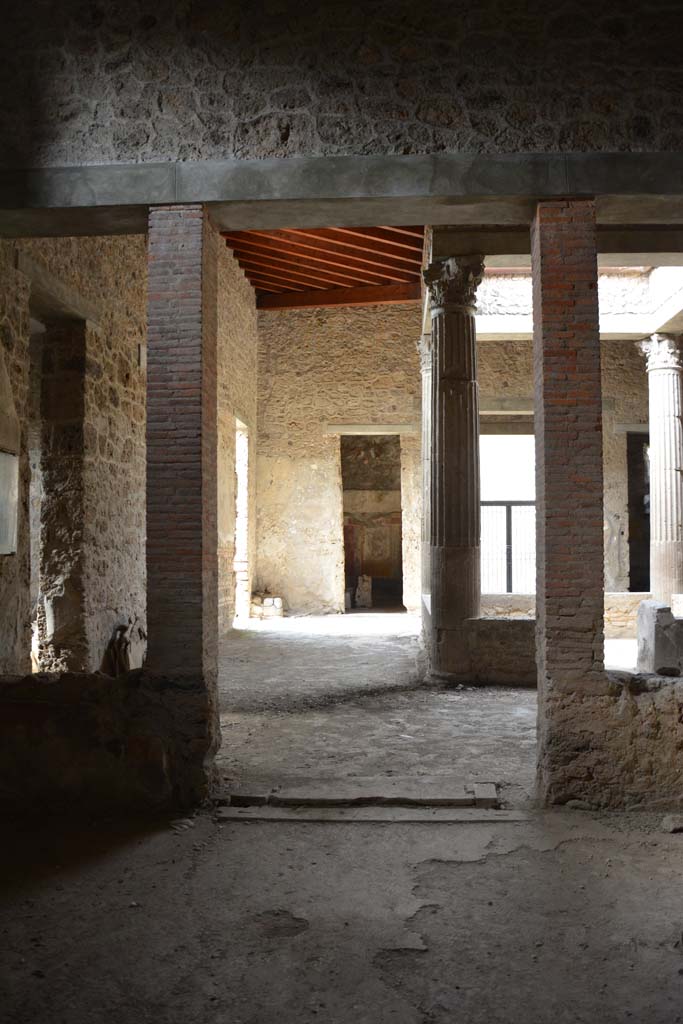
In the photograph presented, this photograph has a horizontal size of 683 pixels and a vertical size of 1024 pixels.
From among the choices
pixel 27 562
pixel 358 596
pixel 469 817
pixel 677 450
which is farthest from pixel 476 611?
pixel 358 596

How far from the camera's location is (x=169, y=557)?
4.63 metres

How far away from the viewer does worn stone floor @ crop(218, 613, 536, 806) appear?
5.12 meters

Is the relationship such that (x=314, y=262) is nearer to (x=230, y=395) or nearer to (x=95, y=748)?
(x=230, y=395)

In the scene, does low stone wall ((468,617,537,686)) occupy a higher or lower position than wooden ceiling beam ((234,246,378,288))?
lower

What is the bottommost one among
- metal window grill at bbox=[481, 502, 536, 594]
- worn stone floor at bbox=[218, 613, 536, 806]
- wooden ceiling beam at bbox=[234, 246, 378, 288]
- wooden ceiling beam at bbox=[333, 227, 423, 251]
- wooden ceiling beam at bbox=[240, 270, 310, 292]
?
worn stone floor at bbox=[218, 613, 536, 806]

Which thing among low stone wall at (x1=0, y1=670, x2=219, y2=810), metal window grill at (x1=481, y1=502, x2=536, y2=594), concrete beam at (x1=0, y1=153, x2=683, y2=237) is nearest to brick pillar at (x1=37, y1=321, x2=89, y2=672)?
concrete beam at (x1=0, y1=153, x2=683, y2=237)

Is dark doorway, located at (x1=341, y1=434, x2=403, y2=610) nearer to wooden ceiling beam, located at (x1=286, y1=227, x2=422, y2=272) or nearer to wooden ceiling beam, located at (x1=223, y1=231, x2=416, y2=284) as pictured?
wooden ceiling beam, located at (x1=223, y1=231, x2=416, y2=284)

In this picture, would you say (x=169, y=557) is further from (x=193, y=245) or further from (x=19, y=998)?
(x=19, y=998)

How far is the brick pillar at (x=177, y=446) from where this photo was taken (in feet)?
15.1

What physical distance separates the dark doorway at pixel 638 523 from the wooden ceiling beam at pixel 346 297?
746 centimetres

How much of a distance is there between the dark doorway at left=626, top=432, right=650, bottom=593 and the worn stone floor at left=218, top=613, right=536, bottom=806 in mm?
9631

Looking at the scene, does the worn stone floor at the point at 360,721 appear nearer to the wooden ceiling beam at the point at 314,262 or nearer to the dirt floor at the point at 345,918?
the dirt floor at the point at 345,918

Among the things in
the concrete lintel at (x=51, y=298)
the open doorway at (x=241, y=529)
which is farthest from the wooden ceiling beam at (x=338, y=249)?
the concrete lintel at (x=51, y=298)

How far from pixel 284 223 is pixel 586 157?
1.94m
